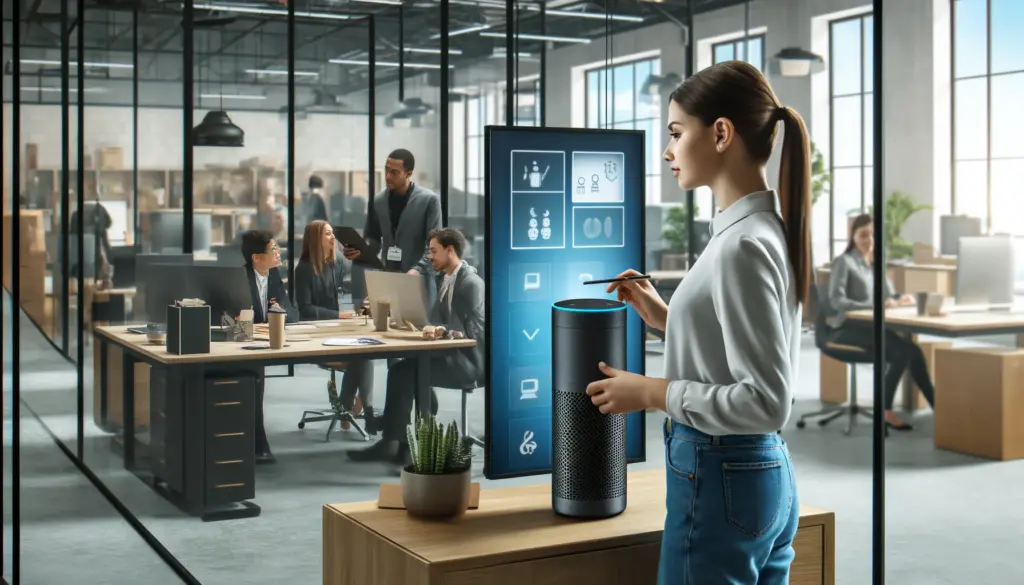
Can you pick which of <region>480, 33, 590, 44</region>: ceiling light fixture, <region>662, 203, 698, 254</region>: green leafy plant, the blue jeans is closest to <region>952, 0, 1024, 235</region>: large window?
<region>480, 33, 590, 44</region>: ceiling light fixture

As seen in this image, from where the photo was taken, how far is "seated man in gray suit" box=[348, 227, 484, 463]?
3215 mm

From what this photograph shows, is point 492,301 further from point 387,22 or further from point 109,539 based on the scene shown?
point 109,539

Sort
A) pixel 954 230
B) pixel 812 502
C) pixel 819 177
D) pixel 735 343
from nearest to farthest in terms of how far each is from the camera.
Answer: pixel 735 343, pixel 954 230, pixel 819 177, pixel 812 502

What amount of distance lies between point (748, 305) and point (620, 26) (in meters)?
2.29

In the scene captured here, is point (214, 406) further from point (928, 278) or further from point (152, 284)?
point (928, 278)

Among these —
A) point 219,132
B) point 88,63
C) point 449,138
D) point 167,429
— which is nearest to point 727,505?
point 449,138

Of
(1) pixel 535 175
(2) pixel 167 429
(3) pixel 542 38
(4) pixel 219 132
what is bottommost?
(2) pixel 167 429

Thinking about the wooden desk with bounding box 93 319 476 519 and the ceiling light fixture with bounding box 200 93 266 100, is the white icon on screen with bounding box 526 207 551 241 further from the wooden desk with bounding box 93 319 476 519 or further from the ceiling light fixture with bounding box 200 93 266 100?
the ceiling light fixture with bounding box 200 93 266 100

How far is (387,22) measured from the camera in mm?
3328

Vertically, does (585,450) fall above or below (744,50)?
below

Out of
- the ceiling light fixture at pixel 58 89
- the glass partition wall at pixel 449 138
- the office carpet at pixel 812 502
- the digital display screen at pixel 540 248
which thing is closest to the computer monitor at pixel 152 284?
the glass partition wall at pixel 449 138

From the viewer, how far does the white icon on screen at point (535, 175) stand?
240cm

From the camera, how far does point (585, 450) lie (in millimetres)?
2186

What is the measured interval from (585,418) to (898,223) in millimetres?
1426
